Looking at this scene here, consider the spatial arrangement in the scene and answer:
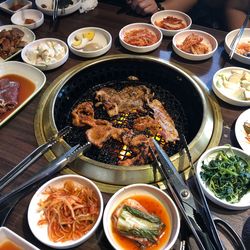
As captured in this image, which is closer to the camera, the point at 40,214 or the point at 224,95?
the point at 40,214

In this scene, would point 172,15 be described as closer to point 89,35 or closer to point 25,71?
point 89,35

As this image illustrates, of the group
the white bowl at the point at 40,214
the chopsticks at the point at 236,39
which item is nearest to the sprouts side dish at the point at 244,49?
the chopsticks at the point at 236,39

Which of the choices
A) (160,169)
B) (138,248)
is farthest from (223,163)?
(138,248)

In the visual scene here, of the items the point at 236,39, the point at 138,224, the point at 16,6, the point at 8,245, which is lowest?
the point at 8,245

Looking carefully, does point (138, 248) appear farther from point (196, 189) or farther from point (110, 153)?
point (110, 153)

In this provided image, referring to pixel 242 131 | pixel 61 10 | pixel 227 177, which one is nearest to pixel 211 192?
pixel 227 177

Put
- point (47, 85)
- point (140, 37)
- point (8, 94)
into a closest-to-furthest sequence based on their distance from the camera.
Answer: point (8, 94)
point (47, 85)
point (140, 37)

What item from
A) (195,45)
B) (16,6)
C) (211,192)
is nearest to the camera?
(211,192)

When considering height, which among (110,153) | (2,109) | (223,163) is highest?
(223,163)
